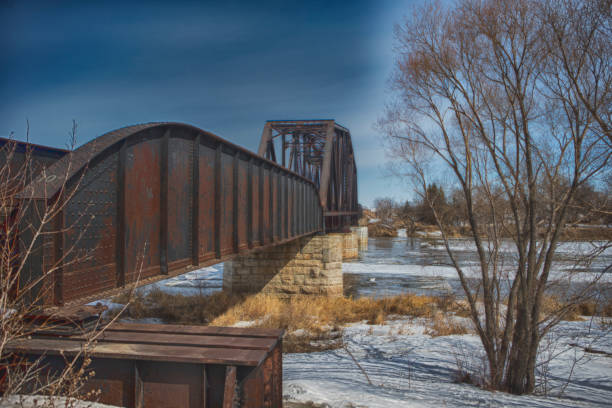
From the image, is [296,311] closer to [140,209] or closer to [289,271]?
[289,271]

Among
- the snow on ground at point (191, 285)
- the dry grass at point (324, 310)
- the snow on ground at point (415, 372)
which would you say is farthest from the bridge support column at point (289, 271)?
the snow on ground at point (415, 372)

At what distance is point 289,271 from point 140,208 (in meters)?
14.1

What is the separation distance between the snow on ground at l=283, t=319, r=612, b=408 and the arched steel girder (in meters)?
2.99

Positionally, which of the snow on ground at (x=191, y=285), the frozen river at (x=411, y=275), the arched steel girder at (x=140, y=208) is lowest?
the snow on ground at (x=191, y=285)

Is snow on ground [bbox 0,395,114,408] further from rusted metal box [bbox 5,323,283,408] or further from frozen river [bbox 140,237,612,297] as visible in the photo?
frozen river [bbox 140,237,612,297]

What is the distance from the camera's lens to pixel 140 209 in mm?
5832

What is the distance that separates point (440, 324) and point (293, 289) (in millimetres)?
7516

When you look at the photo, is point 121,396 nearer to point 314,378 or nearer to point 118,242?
point 118,242

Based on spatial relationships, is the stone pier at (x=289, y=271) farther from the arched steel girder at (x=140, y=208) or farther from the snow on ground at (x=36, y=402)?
the snow on ground at (x=36, y=402)

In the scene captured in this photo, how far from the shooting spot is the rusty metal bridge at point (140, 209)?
4.31 m

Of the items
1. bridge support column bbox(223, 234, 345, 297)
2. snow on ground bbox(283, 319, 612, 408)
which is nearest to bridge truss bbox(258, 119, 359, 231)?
bridge support column bbox(223, 234, 345, 297)

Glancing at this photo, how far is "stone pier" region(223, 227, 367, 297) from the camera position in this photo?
19.2 metres

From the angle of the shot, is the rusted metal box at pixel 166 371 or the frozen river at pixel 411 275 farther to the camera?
the frozen river at pixel 411 275

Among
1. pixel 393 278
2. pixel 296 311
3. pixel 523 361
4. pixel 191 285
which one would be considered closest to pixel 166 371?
pixel 523 361
